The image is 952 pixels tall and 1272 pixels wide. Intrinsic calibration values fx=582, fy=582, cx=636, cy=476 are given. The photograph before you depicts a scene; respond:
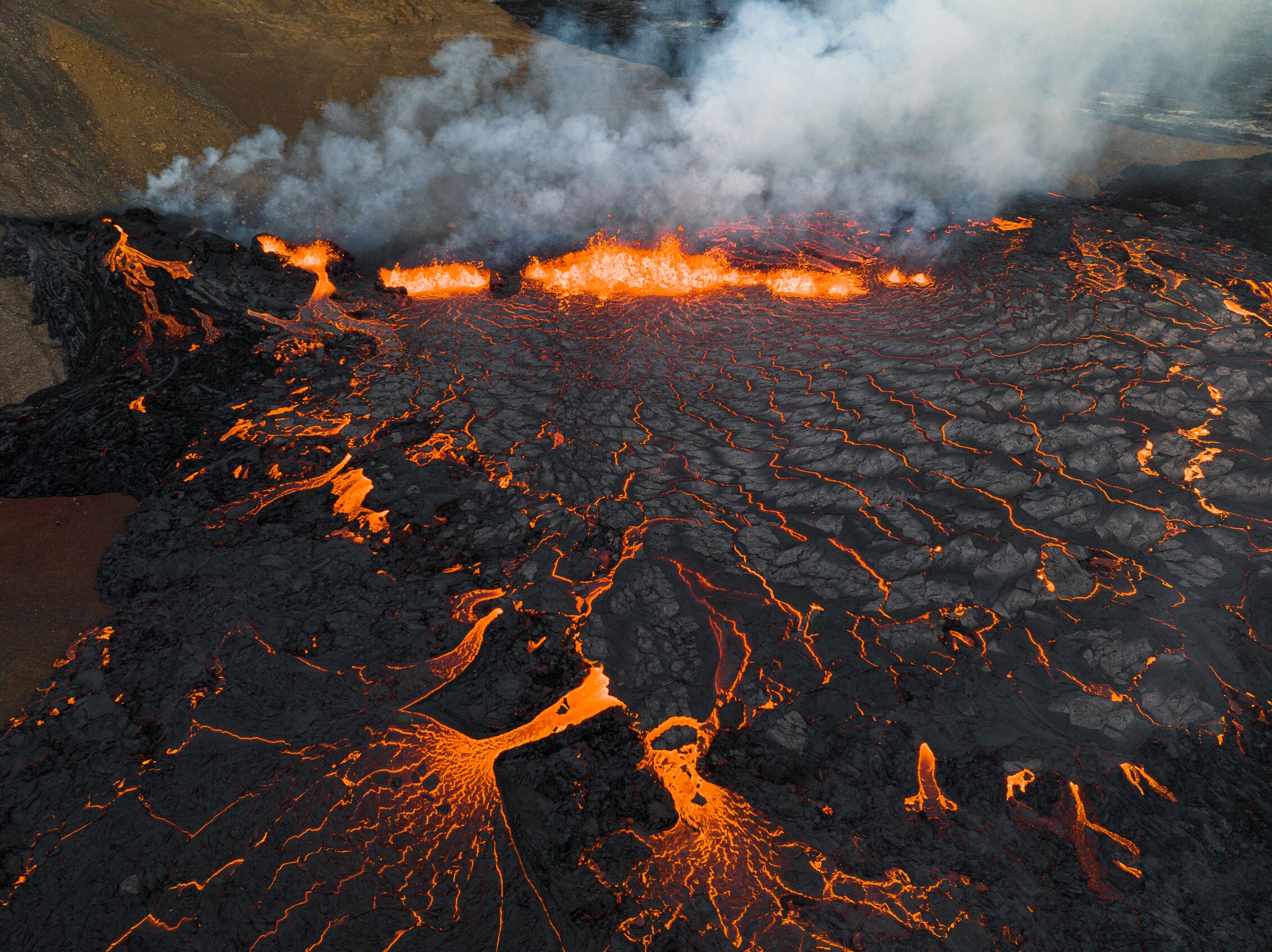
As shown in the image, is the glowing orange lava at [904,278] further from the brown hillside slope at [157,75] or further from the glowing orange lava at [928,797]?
the brown hillside slope at [157,75]

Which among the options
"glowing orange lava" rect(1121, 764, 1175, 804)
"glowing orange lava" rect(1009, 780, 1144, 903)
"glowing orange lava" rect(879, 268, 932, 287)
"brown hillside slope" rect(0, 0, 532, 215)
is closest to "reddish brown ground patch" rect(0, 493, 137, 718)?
"brown hillside slope" rect(0, 0, 532, 215)

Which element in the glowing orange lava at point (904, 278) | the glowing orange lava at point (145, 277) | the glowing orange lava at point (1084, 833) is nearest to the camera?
the glowing orange lava at point (1084, 833)

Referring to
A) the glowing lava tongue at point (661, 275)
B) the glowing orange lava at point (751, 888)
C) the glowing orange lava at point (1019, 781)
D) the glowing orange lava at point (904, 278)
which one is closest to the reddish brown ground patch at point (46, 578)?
the glowing orange lava at point (751, 888)

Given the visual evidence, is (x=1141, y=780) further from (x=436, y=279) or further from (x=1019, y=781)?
(x=436, y=279)

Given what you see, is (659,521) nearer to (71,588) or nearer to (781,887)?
(781,887)

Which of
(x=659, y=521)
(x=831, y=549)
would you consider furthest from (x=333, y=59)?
(x=831, y=549)
